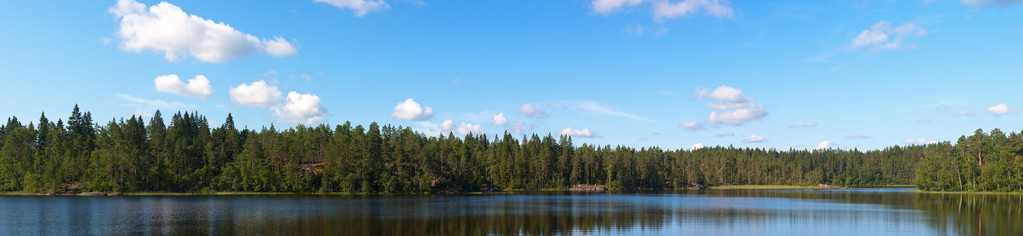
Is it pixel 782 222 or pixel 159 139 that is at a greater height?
pixel 159 139

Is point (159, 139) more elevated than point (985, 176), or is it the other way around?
point (159, 139)

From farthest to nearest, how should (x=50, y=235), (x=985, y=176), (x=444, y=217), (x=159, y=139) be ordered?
(x=159, y=139), (x=985, y=176), (x=444, y=217), (x=50, y=235)

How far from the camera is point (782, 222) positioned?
62719 mm

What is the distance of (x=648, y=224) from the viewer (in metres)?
59.2

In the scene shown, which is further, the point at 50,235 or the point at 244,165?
the point at 244,165

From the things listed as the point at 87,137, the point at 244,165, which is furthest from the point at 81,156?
the point at 244,165

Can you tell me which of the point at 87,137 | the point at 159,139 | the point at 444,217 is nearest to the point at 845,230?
the point at 444,217

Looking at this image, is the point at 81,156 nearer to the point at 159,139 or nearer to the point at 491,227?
the point at 159,139

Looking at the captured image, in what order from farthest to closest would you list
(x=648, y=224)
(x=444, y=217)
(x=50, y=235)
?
(x=444, y=217), (x=648, y=224), (x=50, y=235)

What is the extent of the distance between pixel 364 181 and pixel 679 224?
111217 mm

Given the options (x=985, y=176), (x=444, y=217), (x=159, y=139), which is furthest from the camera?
(x=159, y=139)

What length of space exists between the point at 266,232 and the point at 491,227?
19.6m

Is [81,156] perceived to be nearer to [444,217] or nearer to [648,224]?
[444,217]

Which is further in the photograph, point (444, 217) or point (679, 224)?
point (444, 217)
